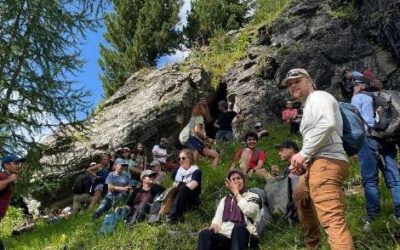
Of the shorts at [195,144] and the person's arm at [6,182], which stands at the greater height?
the person's arm at [6,182]

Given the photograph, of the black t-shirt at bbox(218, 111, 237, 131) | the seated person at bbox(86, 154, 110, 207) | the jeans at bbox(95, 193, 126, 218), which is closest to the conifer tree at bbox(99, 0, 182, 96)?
the black t-shirt at bbox(218, 111, 237, 131)

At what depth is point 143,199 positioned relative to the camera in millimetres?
9633

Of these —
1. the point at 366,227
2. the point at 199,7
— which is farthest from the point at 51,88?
the point at 199,7

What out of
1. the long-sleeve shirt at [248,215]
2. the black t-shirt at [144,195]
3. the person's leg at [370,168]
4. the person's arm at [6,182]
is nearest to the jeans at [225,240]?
the long-sleeve shirt at [248,215]

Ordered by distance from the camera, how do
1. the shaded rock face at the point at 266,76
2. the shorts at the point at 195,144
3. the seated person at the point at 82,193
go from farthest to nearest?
the shaded rock face at the point at 266,76
the seated person at the point at 82,193
the shorts at the point at 195,144

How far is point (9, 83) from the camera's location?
1167 centimetres

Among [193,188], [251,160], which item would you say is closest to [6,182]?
[193,188]

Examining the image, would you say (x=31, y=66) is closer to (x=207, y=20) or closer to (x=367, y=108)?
(x=367, y=108)

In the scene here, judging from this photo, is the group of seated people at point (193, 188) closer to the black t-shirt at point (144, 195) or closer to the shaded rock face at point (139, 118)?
the black t-shirt at point (144, 195)

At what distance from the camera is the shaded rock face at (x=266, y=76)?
17.5 meters

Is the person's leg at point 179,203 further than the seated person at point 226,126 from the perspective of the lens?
No

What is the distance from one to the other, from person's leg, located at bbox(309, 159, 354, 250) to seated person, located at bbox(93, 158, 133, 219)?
693 centimetres

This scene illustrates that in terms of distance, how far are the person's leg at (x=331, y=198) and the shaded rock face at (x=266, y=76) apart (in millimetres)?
11874

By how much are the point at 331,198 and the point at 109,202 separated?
7.25 m
